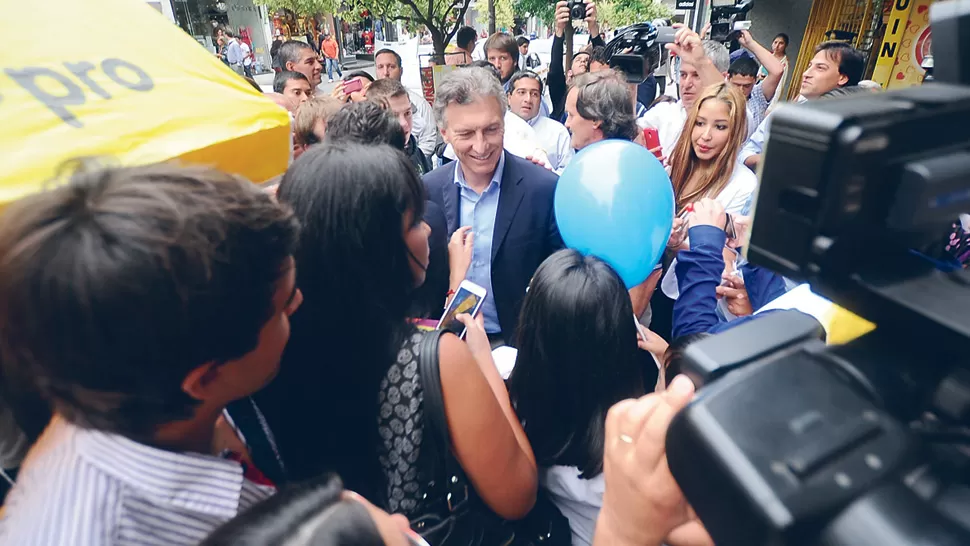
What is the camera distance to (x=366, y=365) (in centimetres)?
109

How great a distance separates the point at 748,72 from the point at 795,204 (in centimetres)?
445

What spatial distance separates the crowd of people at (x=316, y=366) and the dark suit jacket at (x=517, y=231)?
0.01 meters

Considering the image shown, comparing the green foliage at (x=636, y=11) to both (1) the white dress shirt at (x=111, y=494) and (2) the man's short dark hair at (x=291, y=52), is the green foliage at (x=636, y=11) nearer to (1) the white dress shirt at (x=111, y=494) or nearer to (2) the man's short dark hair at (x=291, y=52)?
(2) the man's short dark hair at (x=291, y=52)

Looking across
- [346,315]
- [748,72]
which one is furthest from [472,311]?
[748,72]

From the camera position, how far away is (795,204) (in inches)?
22.5

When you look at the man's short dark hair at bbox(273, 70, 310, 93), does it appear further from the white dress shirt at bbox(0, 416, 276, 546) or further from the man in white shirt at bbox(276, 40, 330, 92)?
the white dress shirt at bbox(0, 416, 276, 546)

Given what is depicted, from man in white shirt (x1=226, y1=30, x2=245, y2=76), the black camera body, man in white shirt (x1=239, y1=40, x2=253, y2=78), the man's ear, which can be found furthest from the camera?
man in white shirt (x1=239, y1=40, x2=253, y2=78)

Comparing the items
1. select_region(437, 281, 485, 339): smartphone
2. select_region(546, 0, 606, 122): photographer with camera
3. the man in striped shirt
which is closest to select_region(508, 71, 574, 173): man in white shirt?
select_region(546, 0, 606, 122): photographer with camera

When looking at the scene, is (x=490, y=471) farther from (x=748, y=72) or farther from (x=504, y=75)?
(x=504, y=75)

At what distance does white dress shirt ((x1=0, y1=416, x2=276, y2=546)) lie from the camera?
67 cm

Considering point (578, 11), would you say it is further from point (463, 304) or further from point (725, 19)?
point (463, 304)

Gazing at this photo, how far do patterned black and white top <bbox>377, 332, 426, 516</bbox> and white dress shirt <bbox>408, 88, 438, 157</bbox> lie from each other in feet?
11.1

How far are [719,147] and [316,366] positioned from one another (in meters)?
2.11

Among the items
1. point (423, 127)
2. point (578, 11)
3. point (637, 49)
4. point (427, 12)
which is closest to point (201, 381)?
point (423, 127)
